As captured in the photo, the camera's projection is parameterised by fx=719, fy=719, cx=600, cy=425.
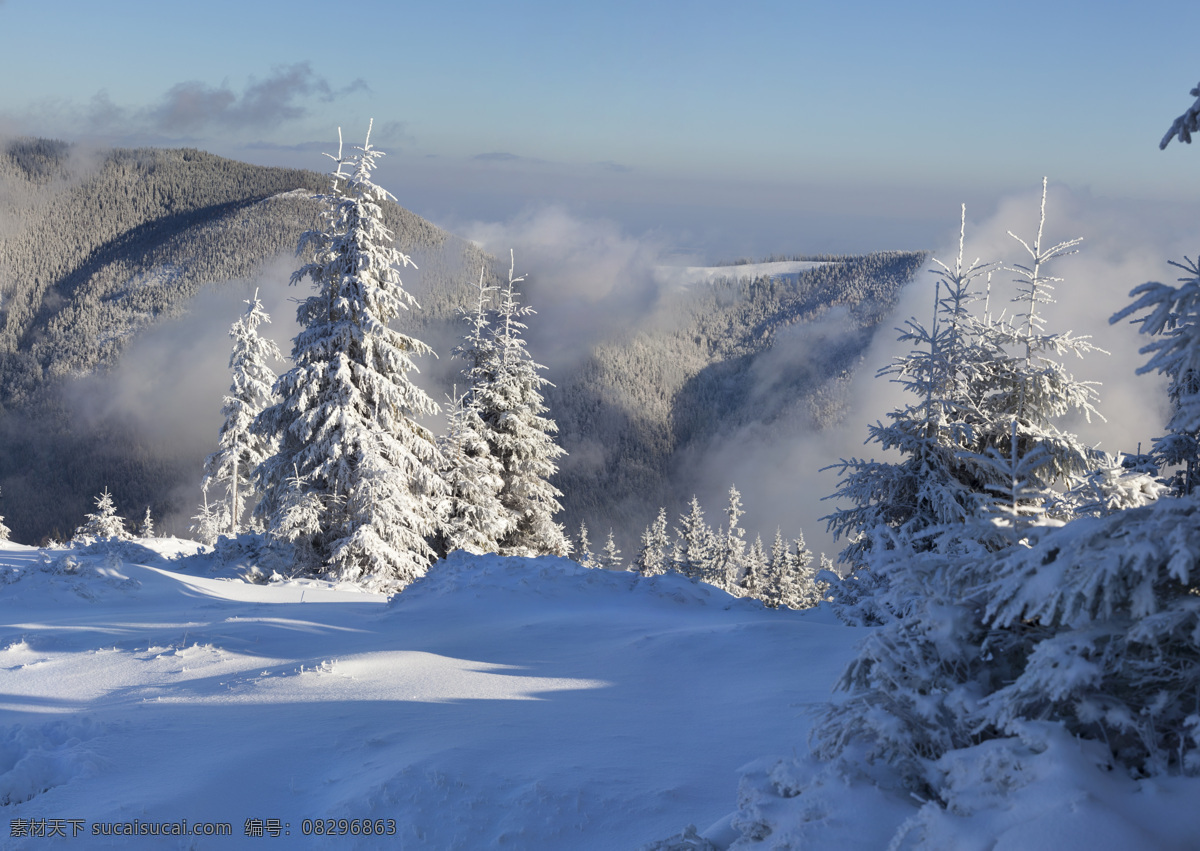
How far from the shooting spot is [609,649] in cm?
743

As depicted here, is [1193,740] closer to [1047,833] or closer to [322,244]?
[1047,833]

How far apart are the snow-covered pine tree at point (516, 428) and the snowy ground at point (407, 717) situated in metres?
15.0

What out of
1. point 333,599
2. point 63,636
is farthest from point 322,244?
point 63,636

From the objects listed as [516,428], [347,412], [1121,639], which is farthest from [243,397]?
[1121,639]

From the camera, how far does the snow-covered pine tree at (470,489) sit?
2322 cm

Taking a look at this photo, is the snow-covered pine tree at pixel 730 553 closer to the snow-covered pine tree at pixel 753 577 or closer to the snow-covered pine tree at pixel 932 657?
the snow-covered pine tree at pixel 753 577

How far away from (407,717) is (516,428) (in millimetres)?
19703

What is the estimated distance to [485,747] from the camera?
15.7ft

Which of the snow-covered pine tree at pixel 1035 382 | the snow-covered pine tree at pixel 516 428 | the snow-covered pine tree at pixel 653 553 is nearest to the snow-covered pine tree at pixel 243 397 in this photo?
the snow-covered pine tree at pixel 516 428

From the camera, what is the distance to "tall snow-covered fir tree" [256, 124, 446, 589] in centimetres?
1764

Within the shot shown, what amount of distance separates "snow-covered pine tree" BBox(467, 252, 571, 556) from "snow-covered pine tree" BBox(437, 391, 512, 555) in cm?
69

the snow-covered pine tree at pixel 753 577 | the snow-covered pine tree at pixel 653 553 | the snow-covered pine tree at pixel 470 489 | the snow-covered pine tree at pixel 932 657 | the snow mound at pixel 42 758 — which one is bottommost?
the snow-covered pine tree at pixel 753 577

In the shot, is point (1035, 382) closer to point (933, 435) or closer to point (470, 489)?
point (933, 435)

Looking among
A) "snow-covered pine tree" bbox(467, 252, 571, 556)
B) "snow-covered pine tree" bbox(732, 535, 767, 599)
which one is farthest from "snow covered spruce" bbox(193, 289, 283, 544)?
"snow-covered pine tree" bbox(732, 535, 767, 599)
